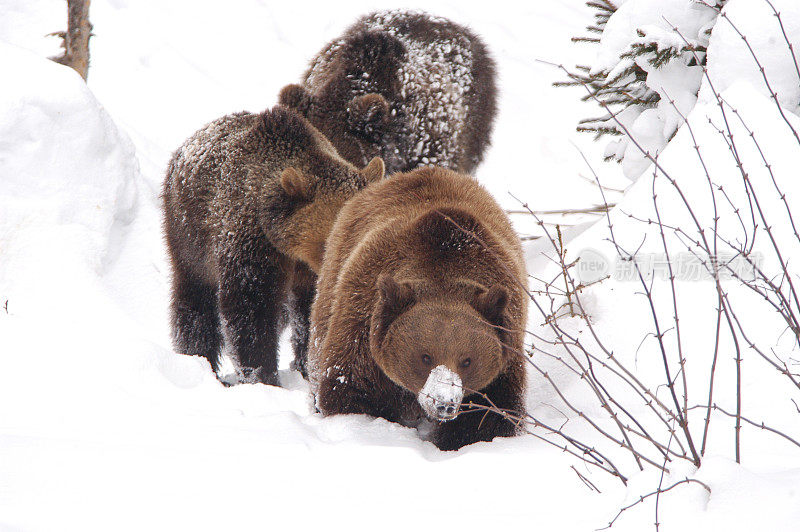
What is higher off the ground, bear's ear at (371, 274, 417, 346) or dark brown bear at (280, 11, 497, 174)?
bear's ear at (371, 274, 417, 346)

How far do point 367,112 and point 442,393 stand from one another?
172 inches

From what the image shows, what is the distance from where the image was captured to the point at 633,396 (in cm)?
426

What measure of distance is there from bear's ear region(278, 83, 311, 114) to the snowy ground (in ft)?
6.24

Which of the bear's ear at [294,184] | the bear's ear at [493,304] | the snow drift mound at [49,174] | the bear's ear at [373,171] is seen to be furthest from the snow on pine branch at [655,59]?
the snow drift mound at [49,174]

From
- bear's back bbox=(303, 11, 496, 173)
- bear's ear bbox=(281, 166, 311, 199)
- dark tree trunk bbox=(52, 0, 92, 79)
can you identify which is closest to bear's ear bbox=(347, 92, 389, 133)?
bear's back bbox=(303, 11, 496, 173)

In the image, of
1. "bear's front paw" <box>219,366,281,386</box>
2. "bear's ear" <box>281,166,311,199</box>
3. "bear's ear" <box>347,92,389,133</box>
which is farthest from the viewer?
"bear's ear" <box>347,92,389,133</box>

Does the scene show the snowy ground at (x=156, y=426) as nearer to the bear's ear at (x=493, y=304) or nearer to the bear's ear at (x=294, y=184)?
the bear's ear at (x=493, y=304)

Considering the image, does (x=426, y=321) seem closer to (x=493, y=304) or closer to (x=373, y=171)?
(x=493, y=304)

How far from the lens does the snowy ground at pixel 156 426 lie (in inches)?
100.0

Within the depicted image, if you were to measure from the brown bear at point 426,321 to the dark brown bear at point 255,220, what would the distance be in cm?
90

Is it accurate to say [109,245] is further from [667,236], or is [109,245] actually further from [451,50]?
[667,236]

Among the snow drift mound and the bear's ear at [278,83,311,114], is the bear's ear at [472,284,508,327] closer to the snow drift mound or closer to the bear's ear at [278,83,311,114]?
the bear's ear at [278,83,311,114]

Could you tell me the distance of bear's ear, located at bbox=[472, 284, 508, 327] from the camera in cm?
379

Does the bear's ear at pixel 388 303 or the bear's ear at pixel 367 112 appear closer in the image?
the bear's ear at pixel 388 303
